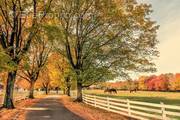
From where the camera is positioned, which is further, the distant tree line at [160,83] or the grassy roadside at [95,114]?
the distant tree line at [160,83]

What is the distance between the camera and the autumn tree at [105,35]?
38.2m

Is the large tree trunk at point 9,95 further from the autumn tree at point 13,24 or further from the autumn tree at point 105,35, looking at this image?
the autumn tree at point 105,35

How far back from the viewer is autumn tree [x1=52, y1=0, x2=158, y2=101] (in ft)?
125

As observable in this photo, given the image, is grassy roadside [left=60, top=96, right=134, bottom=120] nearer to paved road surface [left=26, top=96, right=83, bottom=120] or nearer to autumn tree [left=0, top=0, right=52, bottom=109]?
paved road surface [left=26, top=96, right=83, bottom=120]

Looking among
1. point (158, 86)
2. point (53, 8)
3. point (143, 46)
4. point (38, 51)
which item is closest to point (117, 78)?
point (143, 46)

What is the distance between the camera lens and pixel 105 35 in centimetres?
3844

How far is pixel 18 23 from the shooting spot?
32.6 metres

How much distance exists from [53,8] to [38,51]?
2213cm

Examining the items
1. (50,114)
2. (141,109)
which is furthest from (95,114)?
(141,109)

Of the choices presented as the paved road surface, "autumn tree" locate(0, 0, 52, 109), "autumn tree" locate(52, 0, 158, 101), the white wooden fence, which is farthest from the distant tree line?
the paved road surface

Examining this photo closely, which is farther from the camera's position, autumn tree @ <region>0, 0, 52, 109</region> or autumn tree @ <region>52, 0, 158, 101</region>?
autumn tree @ <region>52, 0, 158, 101</region>

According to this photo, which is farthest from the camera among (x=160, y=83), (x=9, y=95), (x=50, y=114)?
(x=160, y=83)

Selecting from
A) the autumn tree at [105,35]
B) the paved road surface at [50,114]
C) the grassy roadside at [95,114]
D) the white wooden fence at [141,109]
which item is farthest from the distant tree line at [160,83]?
the paved road surface at [50,114]

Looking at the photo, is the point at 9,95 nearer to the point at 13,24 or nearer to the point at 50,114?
the point at 13,24
